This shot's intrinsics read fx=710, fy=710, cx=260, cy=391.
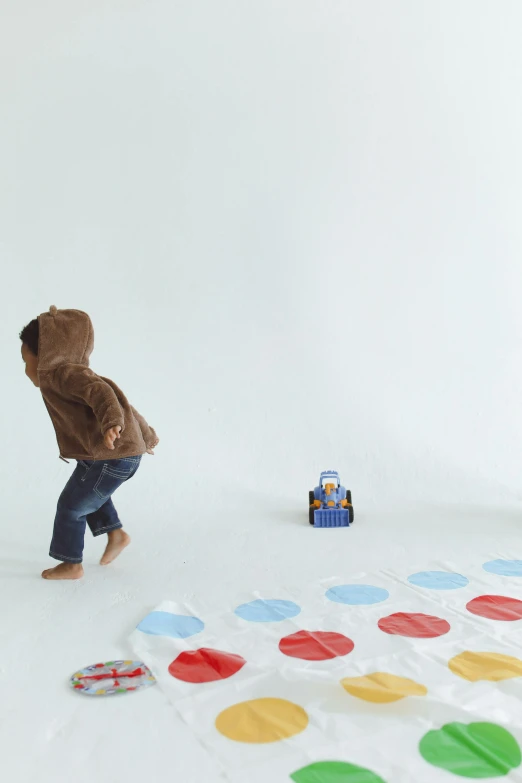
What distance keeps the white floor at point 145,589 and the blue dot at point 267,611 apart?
0.19 feet

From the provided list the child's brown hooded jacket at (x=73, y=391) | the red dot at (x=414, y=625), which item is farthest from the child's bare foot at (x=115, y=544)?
the red dot at (x=414, y=625)

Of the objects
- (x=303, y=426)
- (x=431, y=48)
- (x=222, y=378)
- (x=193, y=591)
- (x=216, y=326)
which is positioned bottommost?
(x=193, y=591)

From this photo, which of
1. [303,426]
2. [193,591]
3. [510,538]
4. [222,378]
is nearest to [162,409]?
[222,378]

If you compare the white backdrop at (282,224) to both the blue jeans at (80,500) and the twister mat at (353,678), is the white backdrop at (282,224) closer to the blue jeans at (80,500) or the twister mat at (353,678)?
the blue jeans at (80,500)

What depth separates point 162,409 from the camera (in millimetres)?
2402

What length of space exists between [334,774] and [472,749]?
0.17 metres

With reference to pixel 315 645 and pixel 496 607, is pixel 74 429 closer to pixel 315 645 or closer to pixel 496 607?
pixel 315 645

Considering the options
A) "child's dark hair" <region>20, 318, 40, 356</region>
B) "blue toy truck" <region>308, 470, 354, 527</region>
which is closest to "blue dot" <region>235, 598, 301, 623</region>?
"blue toy truck" <region>308, 470, 354, 527</region>

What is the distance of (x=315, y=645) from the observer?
1.18m

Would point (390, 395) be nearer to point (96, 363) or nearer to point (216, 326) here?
point (216, 326)

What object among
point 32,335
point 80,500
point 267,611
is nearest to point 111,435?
point 80,500

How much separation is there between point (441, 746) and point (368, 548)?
90 cm

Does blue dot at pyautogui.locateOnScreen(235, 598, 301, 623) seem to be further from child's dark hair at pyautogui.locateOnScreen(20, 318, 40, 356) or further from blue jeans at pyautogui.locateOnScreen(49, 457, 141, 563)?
child's dark hair at pyautogui.locateOnScreen(20, 318, 40, 356)

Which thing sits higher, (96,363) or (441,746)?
→ (96,363)
